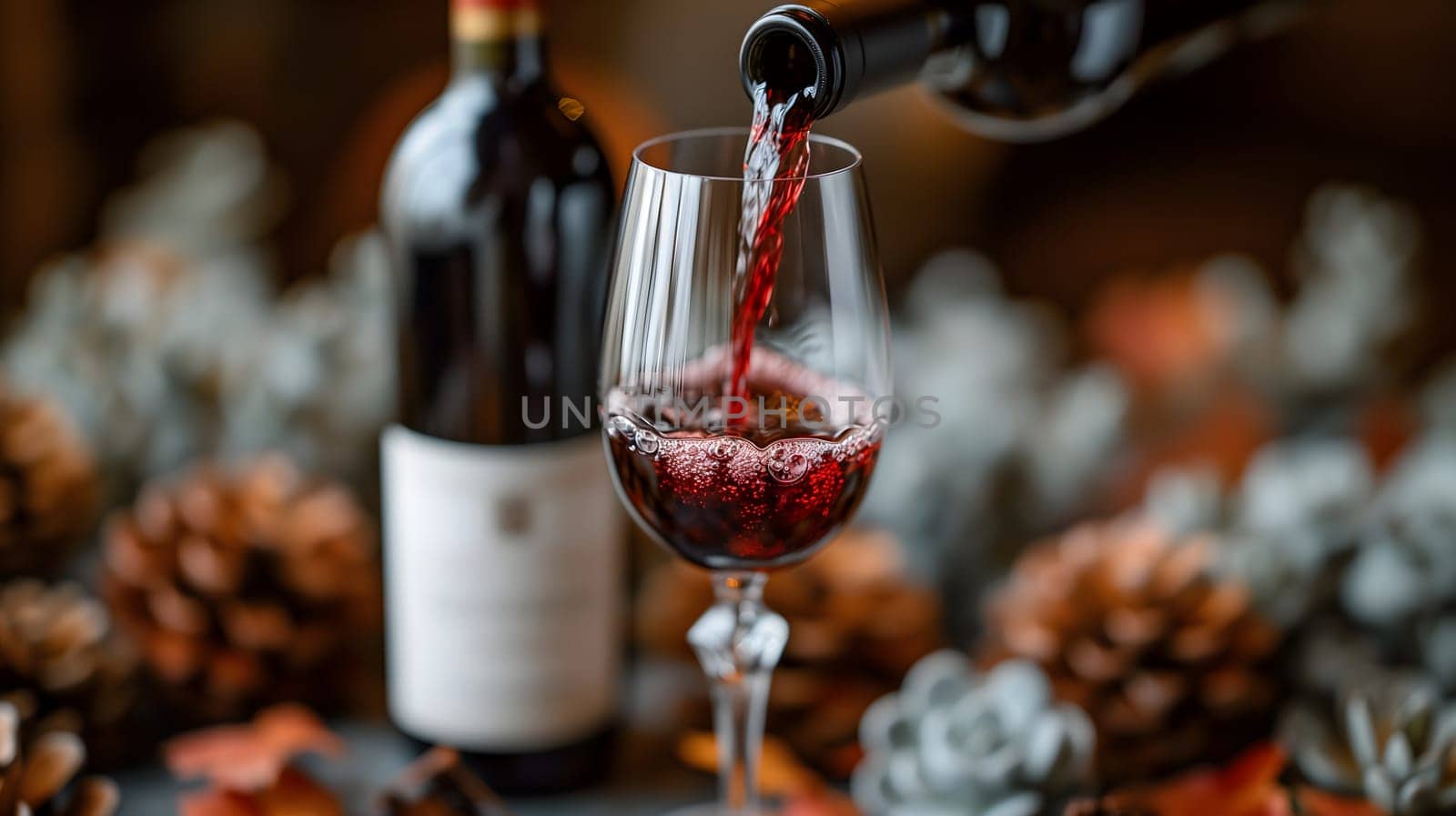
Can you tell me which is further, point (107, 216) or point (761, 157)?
point (107, 216)

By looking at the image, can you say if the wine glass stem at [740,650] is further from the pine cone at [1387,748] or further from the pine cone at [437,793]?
the pine cone at [1387,748]

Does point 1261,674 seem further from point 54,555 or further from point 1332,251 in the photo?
point 54,555

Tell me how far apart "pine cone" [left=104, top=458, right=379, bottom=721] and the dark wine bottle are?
0.43 meters

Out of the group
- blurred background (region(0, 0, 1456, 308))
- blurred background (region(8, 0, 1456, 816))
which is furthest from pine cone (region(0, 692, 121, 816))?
blurred background (region(0, 0, 1456, 308))

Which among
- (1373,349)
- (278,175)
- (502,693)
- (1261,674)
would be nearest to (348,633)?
(502,693)

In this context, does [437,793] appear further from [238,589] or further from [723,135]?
[723,135]

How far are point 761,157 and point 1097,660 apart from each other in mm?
347

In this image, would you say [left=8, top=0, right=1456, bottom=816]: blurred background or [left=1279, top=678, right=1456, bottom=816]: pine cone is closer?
[left=1279, top=678, right=1456, bottom=816]: pine cone

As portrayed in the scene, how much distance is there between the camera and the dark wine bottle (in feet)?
1.64

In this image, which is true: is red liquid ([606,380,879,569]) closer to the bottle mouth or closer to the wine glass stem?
the wine glass stem

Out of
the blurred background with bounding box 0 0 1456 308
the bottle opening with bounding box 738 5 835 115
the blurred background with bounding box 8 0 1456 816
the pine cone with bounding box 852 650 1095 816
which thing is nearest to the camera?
the bottle opening with bounding box 738 5 835 115

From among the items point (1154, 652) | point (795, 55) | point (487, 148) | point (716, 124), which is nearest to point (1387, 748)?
point (1154, 652)

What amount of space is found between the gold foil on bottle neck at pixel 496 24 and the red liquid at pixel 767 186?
0.65ft

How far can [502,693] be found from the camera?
0.72 metres
